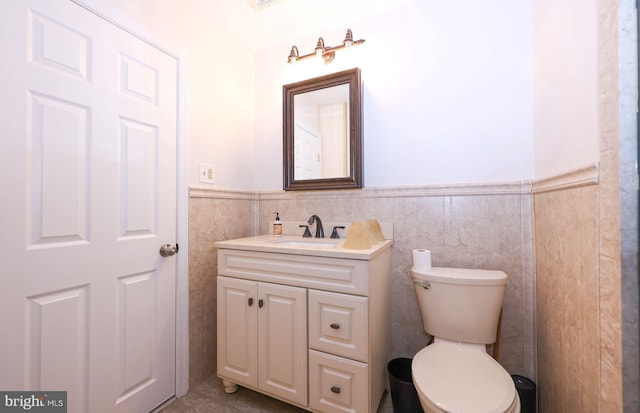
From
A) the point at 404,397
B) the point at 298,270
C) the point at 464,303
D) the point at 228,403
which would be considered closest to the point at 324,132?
the point at 298,270

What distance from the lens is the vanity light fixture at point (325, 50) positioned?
1.69 m

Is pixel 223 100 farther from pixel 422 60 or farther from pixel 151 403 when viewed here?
pixel 151 403

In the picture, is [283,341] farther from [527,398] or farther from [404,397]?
[527,398]

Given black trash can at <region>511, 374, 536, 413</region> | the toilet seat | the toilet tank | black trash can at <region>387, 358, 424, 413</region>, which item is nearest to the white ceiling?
the toilet tank

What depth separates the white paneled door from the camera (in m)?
0.98

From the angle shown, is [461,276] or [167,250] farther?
[167,250]

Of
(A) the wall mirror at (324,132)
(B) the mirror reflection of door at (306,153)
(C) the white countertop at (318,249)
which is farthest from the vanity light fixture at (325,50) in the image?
(C) the white countertop at (318,249)

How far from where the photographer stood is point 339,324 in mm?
1271

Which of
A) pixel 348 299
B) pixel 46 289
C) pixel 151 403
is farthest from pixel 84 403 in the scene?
pixel 348 299

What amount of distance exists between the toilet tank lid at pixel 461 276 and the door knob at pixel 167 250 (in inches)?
51.5

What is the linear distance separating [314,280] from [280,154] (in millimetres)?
1090

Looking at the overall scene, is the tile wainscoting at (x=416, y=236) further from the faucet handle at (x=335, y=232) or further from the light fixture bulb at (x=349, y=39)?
the light fixture bulb at (x=349, y=39)

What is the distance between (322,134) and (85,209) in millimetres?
1319

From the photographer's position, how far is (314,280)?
1.34 metres
